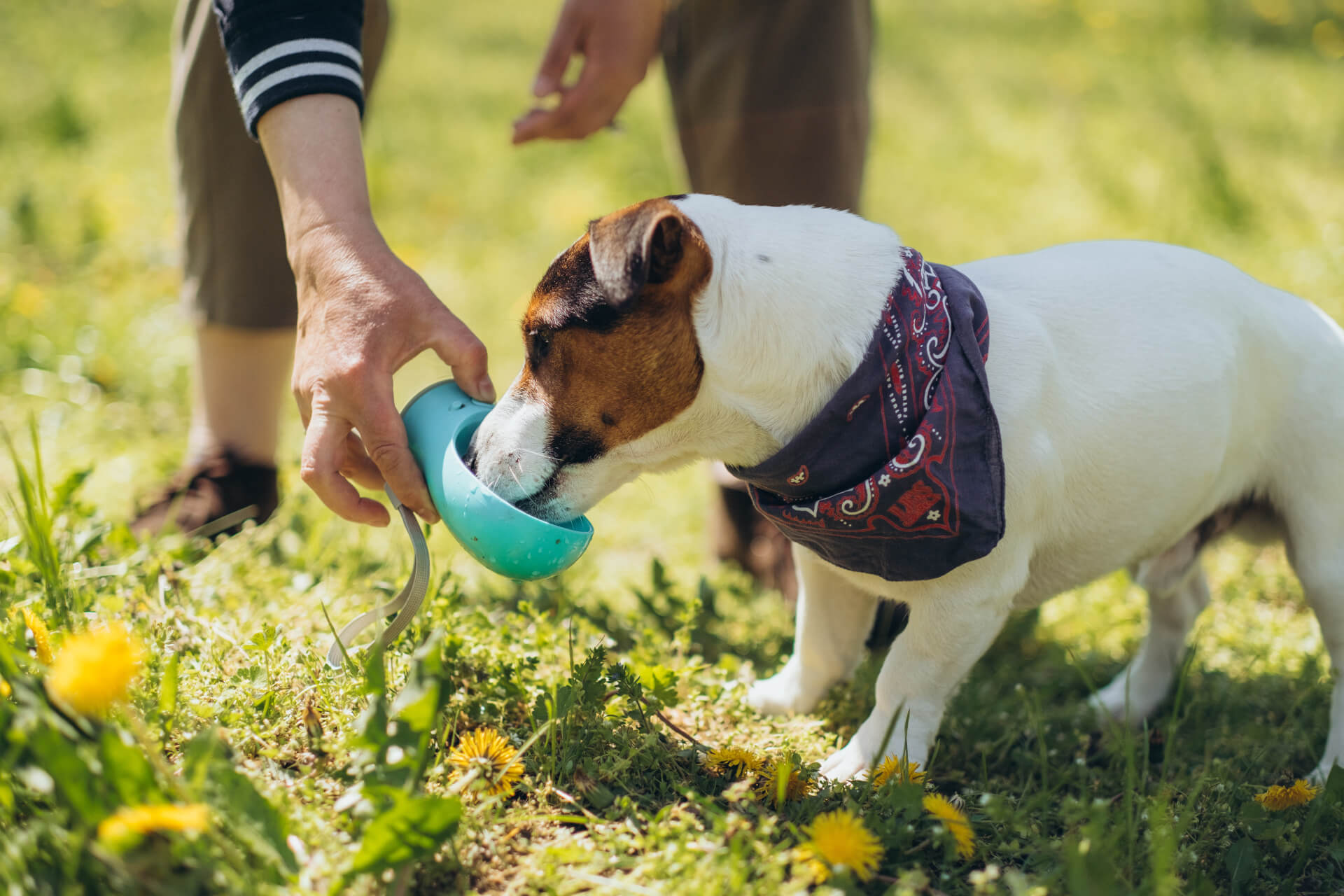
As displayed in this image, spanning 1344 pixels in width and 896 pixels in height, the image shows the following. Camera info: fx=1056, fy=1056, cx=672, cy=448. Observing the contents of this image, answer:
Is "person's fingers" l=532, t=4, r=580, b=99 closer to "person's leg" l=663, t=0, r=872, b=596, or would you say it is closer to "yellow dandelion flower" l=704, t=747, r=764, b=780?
"person's leg" l=663, t=0, r=872, b=596

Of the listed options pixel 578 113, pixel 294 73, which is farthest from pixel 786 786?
pixel 578 113

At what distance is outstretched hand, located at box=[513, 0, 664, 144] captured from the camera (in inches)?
110

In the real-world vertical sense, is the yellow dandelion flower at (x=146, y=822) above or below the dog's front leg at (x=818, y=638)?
above

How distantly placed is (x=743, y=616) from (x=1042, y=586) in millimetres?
1038

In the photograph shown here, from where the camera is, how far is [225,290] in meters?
2.91

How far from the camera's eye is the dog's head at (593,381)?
6.03ft

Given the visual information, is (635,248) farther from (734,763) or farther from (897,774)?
(897,774)

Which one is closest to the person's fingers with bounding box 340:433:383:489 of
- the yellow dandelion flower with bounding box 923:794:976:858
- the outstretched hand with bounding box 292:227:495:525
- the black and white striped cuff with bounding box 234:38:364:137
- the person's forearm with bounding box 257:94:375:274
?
the outstretched hand with bounding box 292:227:495:525

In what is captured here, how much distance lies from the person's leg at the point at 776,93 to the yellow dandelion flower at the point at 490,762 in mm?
1804

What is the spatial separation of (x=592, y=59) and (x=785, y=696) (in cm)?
173

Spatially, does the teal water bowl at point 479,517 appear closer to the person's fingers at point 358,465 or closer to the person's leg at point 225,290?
the person's fingers at point 358,465

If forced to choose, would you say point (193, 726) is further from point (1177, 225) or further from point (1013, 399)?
point (1177, 225)

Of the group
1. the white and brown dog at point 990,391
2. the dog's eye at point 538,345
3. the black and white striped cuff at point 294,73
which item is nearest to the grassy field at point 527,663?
the white and brown dog at point 990,391

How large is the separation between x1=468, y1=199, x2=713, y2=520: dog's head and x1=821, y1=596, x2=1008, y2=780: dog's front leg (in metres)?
0.59
